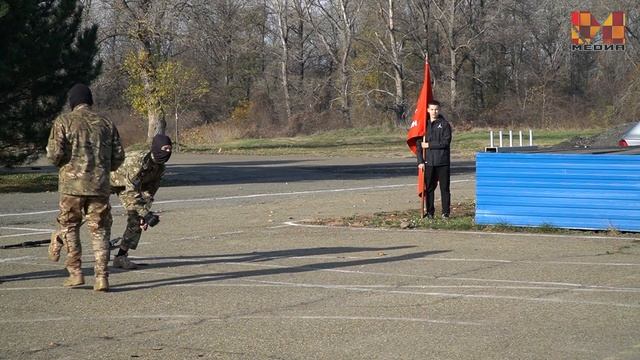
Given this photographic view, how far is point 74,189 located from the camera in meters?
9.76

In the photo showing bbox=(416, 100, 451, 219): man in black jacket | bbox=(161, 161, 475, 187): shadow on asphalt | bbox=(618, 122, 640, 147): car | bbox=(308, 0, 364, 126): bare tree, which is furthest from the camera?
bbox=(308, 0, 364, 126): bare tree

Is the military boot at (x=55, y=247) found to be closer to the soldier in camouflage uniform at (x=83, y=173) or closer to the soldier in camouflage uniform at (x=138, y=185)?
the soldier in camouflage uniform at (x=83, y=173)

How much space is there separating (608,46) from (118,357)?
187 ft

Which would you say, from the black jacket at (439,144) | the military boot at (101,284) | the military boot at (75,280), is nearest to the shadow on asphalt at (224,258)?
the military boot at (75,280)

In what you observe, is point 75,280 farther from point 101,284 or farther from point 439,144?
point 439,144

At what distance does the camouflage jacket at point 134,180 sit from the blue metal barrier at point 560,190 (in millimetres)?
6037

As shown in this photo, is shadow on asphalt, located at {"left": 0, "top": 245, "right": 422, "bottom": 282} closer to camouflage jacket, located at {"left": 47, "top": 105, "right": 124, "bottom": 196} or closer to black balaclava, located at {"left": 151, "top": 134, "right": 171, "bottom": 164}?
black balaclava, located at {"left": 151, "top": 134, "right": 171, "bottom": 164}

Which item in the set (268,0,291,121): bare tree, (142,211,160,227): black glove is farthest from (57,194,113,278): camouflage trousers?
(268,0,291,121): bare tree

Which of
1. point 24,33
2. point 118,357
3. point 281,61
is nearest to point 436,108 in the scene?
point 118,357

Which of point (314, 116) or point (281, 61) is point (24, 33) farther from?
point (281, 61)

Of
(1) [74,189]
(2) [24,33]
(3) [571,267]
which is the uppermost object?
(2) [24,33]

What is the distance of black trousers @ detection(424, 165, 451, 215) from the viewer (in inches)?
640

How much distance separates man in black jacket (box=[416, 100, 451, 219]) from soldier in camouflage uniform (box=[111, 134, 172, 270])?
6.13 meters

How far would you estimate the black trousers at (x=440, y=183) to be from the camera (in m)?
16.3
